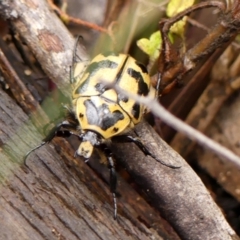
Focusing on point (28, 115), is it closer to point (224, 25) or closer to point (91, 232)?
point (91, 232)

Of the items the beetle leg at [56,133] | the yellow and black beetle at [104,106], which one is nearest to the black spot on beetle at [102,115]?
the yellow and black beetle at [104,106]

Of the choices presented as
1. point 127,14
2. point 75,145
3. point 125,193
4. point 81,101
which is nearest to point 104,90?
point 81,101

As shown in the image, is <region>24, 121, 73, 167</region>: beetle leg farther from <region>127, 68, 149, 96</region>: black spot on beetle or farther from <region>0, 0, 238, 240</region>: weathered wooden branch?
<region>127, 68, 149, 96</region>: black spot on beetle

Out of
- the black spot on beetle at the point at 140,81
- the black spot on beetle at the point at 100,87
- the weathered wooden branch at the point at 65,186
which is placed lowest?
the weathered wooden branch at the point at 65,186

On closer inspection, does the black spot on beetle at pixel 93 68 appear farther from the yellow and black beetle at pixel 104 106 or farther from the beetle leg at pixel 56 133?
the beetle leg at pixel 56 133

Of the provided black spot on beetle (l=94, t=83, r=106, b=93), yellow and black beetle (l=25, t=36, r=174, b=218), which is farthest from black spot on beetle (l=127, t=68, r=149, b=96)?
black spot on beetle (l=94, t=83, r=106, b=93)
